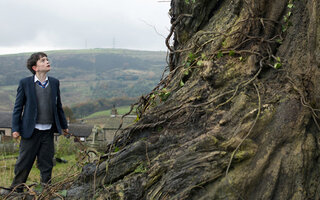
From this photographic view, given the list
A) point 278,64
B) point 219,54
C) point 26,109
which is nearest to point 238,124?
point 278,64

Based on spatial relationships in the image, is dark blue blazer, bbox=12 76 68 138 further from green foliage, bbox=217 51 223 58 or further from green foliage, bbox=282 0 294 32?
green foliage, bbox=282 0 294 32

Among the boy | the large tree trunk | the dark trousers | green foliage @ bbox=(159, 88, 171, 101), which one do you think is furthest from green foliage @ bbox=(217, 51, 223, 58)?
the dark trousers

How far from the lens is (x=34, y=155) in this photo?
6.43 metres

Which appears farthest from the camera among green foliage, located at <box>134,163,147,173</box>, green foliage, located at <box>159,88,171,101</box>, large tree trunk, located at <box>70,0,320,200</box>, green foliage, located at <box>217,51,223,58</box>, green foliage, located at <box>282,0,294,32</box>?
green foliage, located at <box>159,88,171,101</box>

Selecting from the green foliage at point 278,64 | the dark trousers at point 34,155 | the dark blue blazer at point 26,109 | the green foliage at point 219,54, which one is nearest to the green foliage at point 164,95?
the green foliage at point 219,54

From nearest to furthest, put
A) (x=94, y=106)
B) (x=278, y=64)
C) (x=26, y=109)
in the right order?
1. (x=278, y=64)
2. (x=26, y=109)
3. (x=94, y=106)

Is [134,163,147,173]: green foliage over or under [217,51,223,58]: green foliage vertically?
under

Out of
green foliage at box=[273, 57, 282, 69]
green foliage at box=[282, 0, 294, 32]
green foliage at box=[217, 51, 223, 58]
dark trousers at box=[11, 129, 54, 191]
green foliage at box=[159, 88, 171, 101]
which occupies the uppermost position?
green foliage at box=[282, 0, 294, 32]

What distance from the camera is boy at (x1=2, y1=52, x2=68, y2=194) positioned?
247 inches

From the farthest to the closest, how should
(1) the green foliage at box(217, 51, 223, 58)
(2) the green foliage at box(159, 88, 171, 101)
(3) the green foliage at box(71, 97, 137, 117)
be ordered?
(3) the green foliage at box(71, 97, 137, 117), (2) the green foliage at box(159, 88, 171, 101), (1) the green foliage at box(217, 51, 223, 58)

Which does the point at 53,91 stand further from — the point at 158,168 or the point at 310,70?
the point at 310,70

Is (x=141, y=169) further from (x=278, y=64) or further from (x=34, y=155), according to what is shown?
(x=34, y=155)

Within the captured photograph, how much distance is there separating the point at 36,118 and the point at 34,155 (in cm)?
73

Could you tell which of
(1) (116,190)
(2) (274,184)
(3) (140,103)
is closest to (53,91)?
(3) (140,103)
